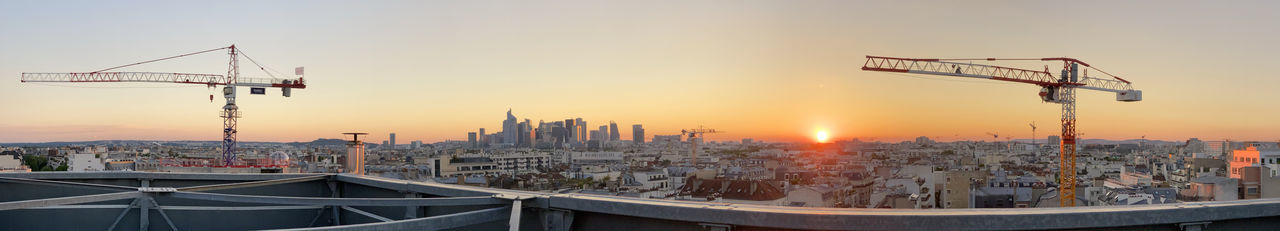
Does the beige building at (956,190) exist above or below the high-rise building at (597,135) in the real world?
below

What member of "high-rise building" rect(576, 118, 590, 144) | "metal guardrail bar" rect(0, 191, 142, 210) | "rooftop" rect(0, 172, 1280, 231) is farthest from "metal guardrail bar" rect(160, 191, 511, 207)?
"high-rise building" rect(576, 118, 590, 144)

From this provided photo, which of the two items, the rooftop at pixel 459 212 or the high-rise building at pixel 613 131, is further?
the high-rise building at pixel 613 131

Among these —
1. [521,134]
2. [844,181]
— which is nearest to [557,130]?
[521,134]

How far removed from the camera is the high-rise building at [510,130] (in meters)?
102

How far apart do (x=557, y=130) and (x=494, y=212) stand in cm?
9740

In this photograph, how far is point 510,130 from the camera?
103750 millimetres

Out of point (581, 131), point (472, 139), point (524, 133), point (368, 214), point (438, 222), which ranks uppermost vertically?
point (438, 222)

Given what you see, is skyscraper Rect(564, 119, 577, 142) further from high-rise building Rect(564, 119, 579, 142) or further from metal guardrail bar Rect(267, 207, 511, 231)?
metal guardrail bar Rect(267, 207, 511, 231)

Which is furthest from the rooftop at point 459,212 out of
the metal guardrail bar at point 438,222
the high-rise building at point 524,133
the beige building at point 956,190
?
the high-rise building at point 524,133

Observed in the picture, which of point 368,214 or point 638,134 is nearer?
point 368,214

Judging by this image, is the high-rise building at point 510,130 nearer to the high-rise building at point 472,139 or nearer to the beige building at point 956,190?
the high-rise building at point 472,139

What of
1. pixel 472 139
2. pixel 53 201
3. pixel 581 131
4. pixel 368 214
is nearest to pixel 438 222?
pixel 368 214

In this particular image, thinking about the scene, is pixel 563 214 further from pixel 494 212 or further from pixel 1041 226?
pixel 1041 226

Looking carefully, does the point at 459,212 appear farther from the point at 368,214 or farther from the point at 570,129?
the point at 570,129
